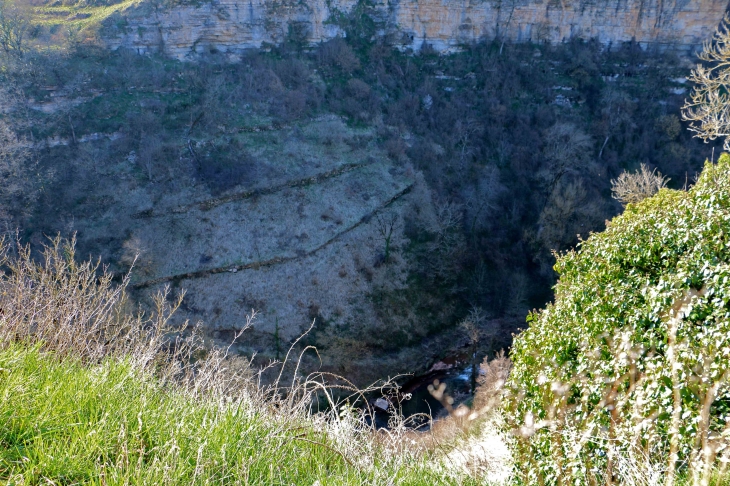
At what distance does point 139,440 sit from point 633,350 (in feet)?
13.3

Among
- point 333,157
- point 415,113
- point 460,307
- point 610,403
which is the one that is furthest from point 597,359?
point 415,113

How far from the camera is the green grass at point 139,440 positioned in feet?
6.61

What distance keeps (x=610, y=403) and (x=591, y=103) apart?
2746 centimetres

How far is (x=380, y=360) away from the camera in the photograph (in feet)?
57.1

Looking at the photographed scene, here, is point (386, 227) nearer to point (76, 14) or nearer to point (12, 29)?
point (12, 29)

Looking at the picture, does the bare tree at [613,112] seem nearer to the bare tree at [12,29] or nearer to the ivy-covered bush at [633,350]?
the ivy-covered bush at [633,350]

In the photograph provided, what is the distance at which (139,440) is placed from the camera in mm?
2260

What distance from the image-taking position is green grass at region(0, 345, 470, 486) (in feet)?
6.61

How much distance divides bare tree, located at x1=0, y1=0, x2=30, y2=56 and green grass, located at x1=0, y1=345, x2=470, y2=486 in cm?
2533

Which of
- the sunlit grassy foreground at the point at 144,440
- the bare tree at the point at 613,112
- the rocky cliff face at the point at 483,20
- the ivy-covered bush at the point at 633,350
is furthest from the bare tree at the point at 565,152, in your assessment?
the sunlit grassy foreground at the point at 144,440

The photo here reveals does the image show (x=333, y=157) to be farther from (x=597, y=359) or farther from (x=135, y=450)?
(x=135, y=450)

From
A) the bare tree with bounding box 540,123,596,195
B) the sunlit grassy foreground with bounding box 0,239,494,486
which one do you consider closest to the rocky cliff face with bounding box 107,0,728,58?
the bare tree with bounding box 540,123,596,195

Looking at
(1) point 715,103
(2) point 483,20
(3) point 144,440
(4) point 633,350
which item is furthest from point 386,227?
(3) point 144,440

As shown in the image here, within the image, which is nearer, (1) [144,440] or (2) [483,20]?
(1) [144,440]
